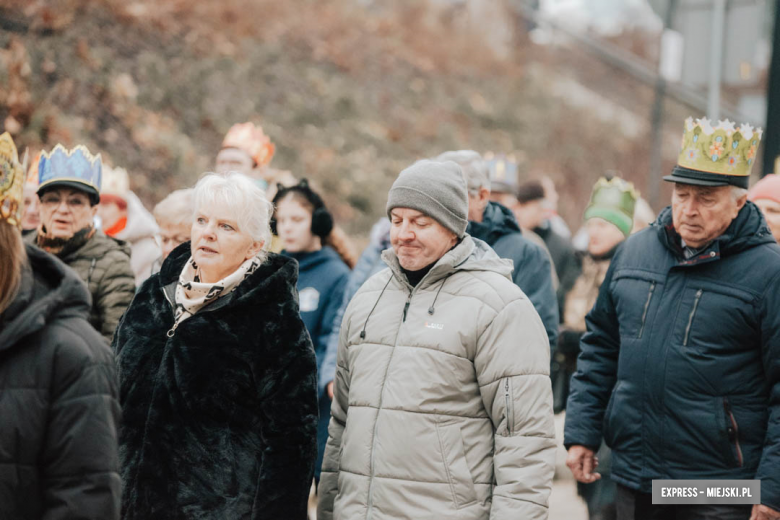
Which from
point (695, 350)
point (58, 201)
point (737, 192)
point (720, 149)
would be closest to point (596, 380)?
point (695, 350)

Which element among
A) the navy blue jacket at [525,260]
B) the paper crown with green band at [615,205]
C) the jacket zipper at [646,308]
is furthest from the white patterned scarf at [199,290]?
the paper crown with green band at [615,205]

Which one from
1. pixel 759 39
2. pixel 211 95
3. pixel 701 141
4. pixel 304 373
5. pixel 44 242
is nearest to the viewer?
pixel 304 373

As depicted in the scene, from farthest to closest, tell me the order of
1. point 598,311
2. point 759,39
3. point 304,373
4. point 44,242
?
point 759,39
point 44,242
point 598,311
point 304,373

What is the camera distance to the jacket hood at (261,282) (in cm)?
366

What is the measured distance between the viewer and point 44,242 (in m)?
5.38

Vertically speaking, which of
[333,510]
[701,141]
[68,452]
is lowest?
[333,510]

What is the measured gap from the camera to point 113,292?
530 cm

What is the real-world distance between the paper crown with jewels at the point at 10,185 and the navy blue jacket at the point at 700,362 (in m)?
2.75

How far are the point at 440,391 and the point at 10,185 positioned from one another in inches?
67.9

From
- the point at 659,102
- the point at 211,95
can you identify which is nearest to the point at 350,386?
the point at 211,95

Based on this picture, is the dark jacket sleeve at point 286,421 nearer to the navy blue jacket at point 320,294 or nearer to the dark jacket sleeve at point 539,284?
the navy blue jacket at point 320,294

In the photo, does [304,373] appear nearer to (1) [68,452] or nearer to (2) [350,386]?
(2) [350,386]

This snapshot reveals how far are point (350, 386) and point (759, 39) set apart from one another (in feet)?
23.1

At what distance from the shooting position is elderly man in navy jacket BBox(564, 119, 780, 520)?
13.0ft
